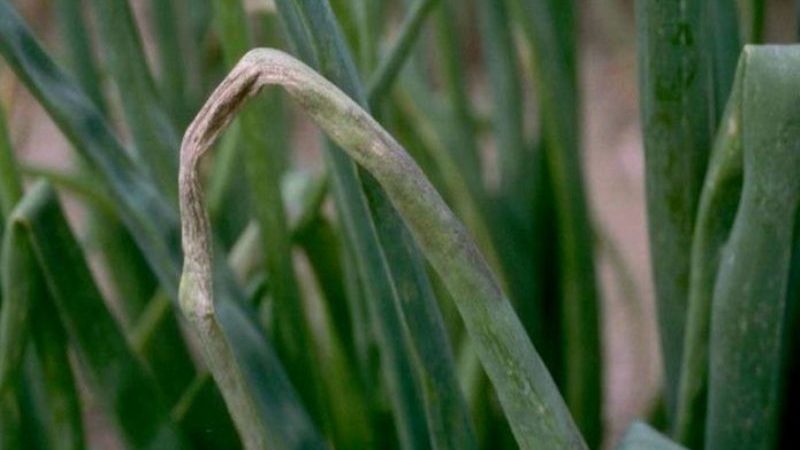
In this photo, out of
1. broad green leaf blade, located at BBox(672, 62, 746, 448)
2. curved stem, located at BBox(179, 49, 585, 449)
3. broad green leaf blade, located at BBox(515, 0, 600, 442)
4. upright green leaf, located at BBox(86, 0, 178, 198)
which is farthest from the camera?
broad green leaf blade, located at BBox(515, 0, 600, 442)

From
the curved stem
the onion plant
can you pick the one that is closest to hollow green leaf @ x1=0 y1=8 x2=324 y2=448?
the onion plant

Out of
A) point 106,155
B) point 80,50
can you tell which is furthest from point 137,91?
point 80,50

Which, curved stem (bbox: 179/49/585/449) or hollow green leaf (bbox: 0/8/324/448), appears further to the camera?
hollow green leaf (bbox: 0/8/324/448)

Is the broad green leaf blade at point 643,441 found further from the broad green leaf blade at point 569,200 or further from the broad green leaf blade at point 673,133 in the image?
the broad green leaf blade at point 569,200

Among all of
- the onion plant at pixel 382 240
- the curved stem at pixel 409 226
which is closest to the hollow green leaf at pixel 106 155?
the onion plant at pixel 382 240

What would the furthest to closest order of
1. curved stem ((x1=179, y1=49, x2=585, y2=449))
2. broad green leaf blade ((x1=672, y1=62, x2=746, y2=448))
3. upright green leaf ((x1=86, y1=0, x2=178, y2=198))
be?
1. upright green leaf ((x1=86, y1=0, x2=178, y2=198))
2. broad green leaf blade ((x1=672, y1=62, x2=746, y2=448))
3. curved stem ((x1=179, y1=49, x2=585, y2=449))

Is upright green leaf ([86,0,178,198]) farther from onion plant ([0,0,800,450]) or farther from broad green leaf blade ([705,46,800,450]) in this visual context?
broad green leaf blade ([705,46,800,450])

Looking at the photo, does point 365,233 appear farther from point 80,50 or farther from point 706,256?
point 80,50
